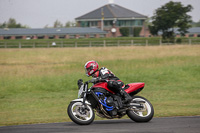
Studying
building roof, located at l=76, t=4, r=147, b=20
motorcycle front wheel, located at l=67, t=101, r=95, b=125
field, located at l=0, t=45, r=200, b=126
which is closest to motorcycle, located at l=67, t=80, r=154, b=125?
motorcycle front wheel, located at l=67, t=101, r=95, b=125

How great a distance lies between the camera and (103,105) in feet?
27.6

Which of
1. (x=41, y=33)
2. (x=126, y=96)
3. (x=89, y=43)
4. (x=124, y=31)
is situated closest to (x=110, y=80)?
(x=126, y=96)

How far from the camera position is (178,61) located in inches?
1100

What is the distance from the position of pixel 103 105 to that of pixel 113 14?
230 ft

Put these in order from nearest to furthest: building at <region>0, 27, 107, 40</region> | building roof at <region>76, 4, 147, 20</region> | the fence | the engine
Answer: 1. the engine
2. building at <region>0, 27, 107, 40</region>
3. the fence
4. building roof at <region>76, 4, 147, 20</region>

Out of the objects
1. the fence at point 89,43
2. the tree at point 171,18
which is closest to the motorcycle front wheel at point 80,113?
the fence at point 89,43

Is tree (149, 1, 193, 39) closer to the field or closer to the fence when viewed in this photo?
the fence

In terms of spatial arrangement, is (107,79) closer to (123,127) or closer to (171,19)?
(123,127)

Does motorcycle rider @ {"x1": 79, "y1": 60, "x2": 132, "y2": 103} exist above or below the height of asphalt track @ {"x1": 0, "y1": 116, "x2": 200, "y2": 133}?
above

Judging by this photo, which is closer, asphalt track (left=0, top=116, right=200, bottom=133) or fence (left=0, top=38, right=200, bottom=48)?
asphalt track (left=0, top=116, right=200, bottom=133)

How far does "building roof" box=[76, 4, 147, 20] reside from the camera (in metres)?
77.4

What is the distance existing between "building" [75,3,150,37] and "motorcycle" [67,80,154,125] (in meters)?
66.1

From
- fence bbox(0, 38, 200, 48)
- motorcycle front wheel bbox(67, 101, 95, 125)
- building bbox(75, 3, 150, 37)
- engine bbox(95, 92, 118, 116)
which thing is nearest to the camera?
motorcycle front wheel bbox(67, 101, 95, 125)

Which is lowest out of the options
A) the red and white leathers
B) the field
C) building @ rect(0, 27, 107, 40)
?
the field
